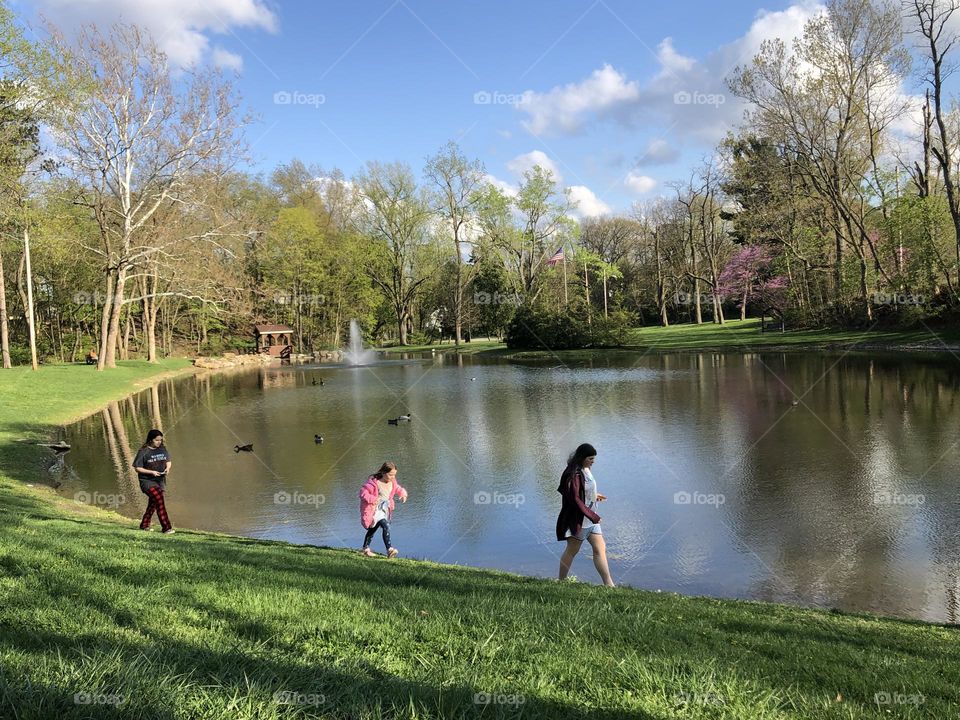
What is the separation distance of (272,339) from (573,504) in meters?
62.8

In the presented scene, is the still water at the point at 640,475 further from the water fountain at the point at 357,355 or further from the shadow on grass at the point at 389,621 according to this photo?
the water fountain at the point at 357,355

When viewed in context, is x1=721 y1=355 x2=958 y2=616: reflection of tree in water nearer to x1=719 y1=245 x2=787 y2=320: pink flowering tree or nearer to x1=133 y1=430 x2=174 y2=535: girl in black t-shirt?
x1=133 y1=430 x2=174 y2=535: girl in black t-shirt

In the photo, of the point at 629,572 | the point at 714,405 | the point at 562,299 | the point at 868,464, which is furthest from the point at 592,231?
the point at 629,572

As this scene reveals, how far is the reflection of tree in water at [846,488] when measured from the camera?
326 inches

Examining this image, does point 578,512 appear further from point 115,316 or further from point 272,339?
point 272,339

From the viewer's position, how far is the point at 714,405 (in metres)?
22.5

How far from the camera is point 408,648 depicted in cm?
417

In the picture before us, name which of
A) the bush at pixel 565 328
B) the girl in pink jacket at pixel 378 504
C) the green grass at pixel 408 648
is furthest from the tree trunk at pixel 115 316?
the green grass at pixel 408 648

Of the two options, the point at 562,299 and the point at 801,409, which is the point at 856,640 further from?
the point at 562,299

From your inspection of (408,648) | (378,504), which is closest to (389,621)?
(408,648)

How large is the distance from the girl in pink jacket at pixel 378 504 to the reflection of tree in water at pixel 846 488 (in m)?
5.09

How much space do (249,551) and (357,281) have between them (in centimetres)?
6589

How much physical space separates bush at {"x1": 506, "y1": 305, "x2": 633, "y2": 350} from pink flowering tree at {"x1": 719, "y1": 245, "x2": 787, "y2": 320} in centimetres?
1395

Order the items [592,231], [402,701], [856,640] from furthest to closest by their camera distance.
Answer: [592,231] → [856,640] → [402,701]
